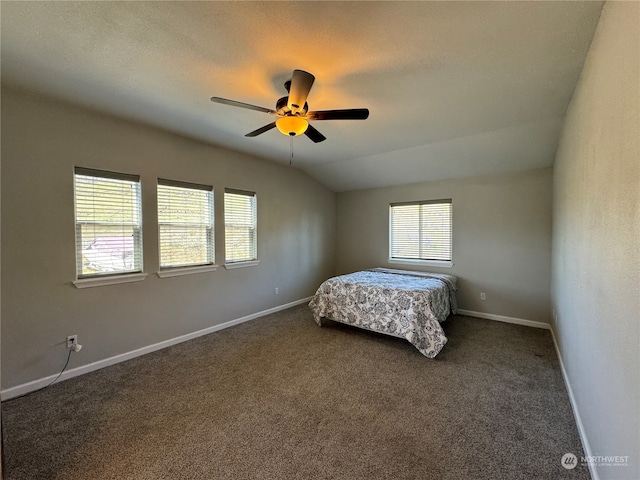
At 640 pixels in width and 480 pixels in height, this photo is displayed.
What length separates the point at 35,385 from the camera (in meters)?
2.39

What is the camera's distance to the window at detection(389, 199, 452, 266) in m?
4.66

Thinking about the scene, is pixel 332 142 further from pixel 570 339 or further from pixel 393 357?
pixel 570 339

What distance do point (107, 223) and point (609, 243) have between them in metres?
3.90

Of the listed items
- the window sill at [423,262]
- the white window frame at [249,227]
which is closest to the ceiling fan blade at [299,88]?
the white window frame at [249,227]

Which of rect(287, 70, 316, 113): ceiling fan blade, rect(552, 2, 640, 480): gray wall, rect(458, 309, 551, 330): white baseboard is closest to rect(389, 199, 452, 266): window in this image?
rect(458, 309, 551, 330): white baseboard

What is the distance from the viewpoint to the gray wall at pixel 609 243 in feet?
3.42

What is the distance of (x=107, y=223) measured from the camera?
282cm

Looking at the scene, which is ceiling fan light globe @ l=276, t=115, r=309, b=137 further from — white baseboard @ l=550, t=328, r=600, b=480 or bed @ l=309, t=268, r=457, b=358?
white baseboard @ l=550, t=328, r=600, b=480

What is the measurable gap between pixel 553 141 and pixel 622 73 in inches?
99.9

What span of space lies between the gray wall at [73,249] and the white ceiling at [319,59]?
302 mm

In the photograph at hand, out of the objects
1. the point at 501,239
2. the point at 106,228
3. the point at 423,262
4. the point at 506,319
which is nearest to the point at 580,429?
the point at 506,319

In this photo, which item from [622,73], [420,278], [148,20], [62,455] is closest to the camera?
[622,73]

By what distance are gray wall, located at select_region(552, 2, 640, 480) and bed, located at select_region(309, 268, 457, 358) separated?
120cm

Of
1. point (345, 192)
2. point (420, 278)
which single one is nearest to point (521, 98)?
point (420, 278)
